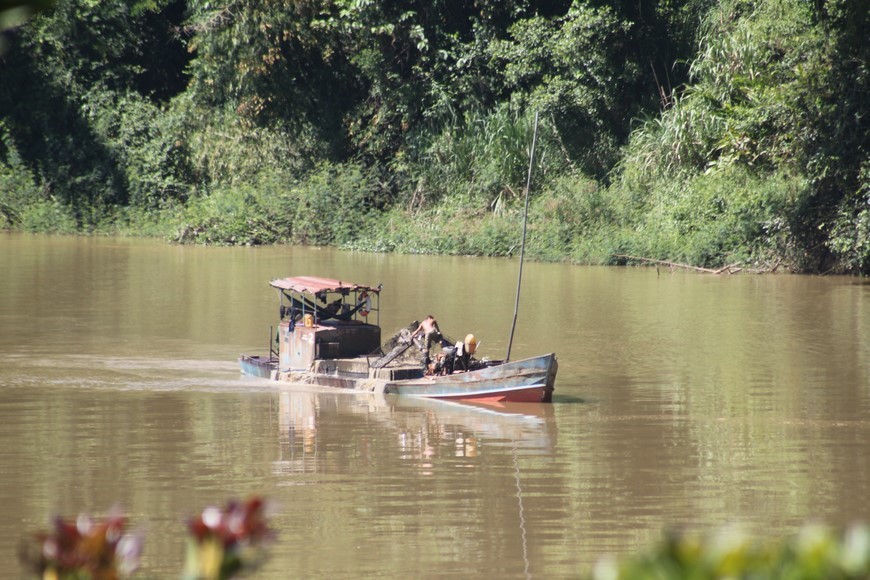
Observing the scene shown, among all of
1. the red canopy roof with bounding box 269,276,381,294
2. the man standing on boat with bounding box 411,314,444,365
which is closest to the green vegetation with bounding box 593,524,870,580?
the man standing on boat with bounding box 411,314,444,365

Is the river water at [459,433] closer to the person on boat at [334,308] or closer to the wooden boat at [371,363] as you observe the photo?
the wooden boat at [371,363]

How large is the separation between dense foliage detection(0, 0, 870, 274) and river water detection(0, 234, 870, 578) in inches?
182

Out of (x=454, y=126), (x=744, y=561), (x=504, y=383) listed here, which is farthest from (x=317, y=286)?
(x=454, y=126)

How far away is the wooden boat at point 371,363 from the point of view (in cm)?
1478

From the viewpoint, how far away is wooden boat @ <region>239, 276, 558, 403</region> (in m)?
14.8

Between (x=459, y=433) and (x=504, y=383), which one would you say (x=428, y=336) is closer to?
(x=504, y=383)

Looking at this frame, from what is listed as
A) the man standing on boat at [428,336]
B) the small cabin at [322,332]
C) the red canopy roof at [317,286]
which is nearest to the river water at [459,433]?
the small cabin at [322,332]

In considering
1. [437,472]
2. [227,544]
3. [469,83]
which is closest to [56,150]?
[469,83]

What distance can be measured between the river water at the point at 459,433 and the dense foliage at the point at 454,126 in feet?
15.2

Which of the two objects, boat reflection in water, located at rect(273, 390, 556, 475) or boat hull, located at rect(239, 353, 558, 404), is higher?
boat hull, located at rect(239, 353, 558, 404)

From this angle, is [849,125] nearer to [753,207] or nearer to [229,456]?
[753,207]

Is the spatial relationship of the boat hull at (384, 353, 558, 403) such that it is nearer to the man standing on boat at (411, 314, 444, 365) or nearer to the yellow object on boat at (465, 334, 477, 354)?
the yellow object on boat at (465, 334, 477, 354)

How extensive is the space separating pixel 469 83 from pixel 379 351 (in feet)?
73.6

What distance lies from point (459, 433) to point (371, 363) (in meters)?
3.25
